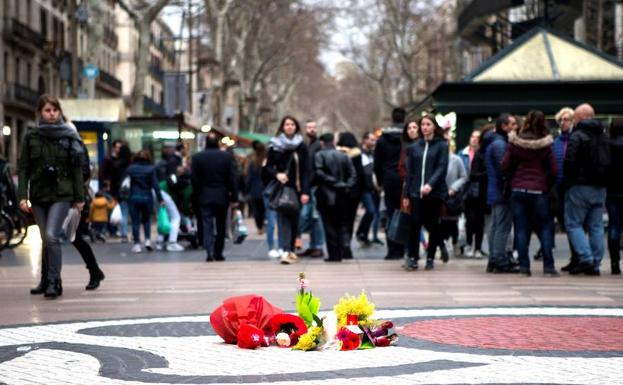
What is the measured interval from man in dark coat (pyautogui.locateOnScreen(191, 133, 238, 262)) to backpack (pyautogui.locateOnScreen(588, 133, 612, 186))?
537 cm

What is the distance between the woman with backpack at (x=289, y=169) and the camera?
676 inches

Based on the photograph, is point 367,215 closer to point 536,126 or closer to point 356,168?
point 356,168

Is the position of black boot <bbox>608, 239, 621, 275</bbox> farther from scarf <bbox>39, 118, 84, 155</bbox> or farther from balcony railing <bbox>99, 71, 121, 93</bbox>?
balcony railing <bbox>99, 71, 121, 93</bbox>

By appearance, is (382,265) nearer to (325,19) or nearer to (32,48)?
(32,48)

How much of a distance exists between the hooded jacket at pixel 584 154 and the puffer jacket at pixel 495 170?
0.90m

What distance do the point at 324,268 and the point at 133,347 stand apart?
7.72 m

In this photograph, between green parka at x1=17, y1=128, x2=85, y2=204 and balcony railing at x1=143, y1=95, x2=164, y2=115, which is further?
balcony railing at x1=143, y1=95, x2=164, y2=115

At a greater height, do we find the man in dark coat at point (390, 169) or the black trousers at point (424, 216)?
the man in dark coat at point (390, 169)

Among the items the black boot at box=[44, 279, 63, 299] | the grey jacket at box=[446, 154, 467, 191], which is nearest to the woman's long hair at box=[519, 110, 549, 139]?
the grey jacket at box=[446, 154, 467, 191]

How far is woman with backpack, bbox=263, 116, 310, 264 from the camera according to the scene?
1717 centimetres

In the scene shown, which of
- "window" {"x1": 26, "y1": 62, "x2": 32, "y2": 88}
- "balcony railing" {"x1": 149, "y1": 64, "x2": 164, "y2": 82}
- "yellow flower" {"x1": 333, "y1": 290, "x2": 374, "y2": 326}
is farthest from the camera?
"balcony railing" {"x1": 149, "y1": 64, "x2": 164, "y2": 82}

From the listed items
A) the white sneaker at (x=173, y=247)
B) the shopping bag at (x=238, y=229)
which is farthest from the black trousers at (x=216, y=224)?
the shopping bag at (x=238, y=229)

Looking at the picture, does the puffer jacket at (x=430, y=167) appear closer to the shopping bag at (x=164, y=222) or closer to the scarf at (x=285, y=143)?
the scarf at (x=285, y=143)

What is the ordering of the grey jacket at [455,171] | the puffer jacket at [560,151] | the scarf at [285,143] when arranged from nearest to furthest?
the puffer jacket at [560,151] → the grey jacket at [455,171] → the scarf at [285,143]
